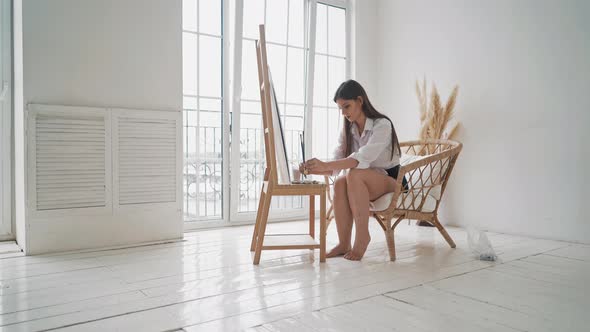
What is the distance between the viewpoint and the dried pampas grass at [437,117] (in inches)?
143

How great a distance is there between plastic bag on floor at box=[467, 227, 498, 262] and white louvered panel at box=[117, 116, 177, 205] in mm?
1935

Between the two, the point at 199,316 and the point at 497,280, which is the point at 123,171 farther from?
the point at 497,280

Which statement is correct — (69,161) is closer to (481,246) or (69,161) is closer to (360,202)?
(360,202)

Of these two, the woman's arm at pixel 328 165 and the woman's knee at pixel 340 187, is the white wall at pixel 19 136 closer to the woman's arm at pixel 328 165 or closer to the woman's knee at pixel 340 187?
the woman's arm at pixel 328 165

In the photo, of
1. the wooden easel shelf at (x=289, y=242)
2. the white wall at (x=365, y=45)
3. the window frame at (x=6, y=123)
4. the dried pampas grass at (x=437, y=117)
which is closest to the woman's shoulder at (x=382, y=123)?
the wooden easel shelf at (x=289, y=242)

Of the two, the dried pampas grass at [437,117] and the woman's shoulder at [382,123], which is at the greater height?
the dried pampas grass at [437,117]

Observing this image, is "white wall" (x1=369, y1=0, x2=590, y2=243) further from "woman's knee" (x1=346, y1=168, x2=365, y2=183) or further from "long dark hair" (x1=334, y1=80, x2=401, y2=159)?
"woman's knee" (x1=346, y1=168, x2=365, y2=183)

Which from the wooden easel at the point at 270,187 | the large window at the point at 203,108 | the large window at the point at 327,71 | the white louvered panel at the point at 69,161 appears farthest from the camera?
the large window at the point at 327,71

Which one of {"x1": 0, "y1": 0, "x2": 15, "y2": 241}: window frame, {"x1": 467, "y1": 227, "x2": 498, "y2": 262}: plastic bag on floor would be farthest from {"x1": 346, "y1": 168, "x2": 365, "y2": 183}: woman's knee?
{"x1": 0, "y1": 0, "x2": 15, "y2": 241}: window frame

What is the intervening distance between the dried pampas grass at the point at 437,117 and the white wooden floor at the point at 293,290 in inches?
47.2

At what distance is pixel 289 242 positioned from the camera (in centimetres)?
241

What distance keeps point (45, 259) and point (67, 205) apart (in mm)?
348

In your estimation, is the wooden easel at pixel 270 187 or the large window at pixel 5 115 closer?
the wooden easel at pixel 270 187

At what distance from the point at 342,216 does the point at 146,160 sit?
1357mm
